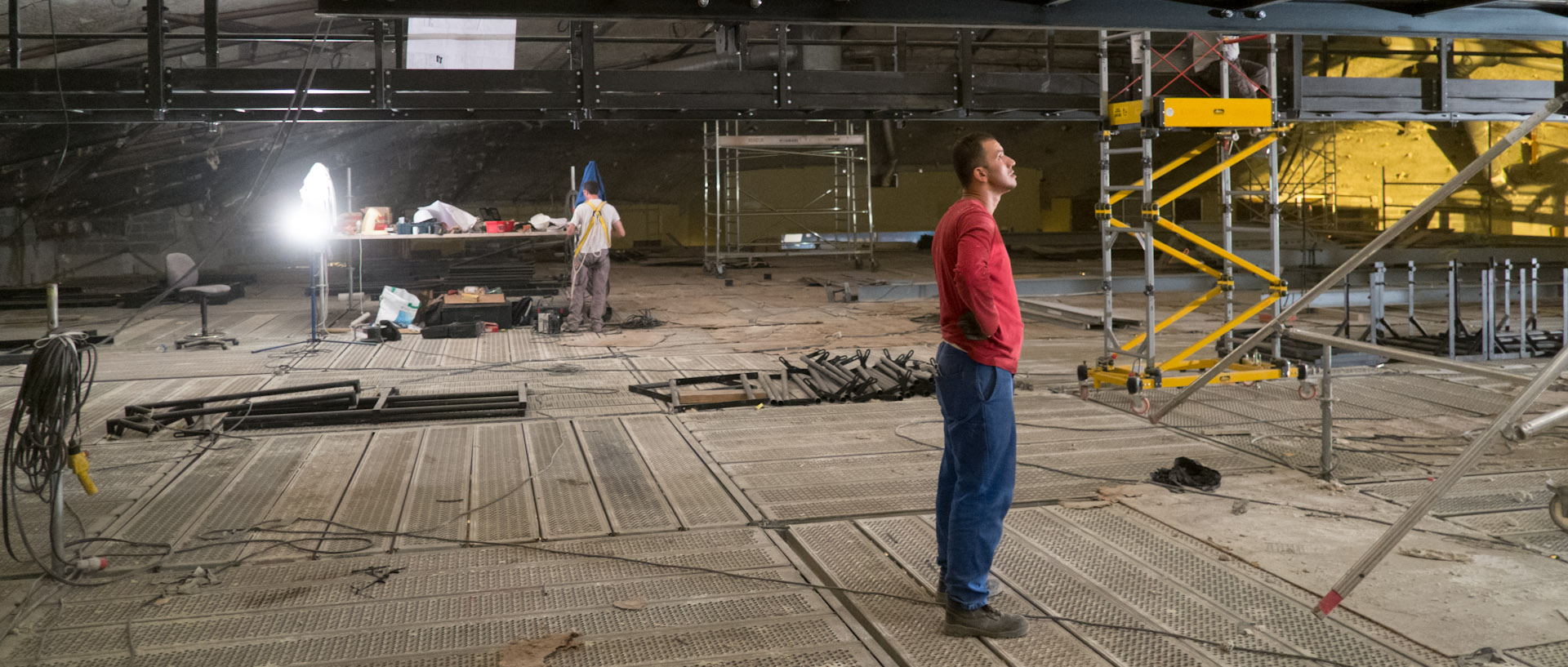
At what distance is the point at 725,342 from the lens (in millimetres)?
11805

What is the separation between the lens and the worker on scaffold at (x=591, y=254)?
1277cm

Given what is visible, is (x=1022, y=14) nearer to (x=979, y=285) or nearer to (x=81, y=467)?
(x=979, y=285)

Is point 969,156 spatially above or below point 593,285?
above

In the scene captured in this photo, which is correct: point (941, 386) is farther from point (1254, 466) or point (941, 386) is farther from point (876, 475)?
point (1254, 466)

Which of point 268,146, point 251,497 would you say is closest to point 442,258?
point 268,146

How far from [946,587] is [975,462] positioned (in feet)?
1.84

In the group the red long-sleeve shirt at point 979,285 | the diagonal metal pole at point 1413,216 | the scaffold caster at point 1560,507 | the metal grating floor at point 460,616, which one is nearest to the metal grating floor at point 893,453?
the diagonal metal pole at point 1413,216

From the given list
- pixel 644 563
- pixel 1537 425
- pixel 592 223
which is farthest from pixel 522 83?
pixel 1537 425

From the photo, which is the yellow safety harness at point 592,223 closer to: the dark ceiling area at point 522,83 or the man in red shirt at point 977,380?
the dark ceiling area at point 522,83

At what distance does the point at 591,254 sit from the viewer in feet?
42.0

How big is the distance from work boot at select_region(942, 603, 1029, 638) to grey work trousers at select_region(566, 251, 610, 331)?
31.4ft

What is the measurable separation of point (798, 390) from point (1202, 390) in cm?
309

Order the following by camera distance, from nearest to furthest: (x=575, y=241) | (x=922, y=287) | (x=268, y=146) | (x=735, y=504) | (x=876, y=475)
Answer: (x=735, y=504) → (x=876, y=475) → (x=575, y=241) → (x=922, y=287) → (x=268, y=146)

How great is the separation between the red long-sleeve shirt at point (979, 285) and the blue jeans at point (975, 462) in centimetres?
6
